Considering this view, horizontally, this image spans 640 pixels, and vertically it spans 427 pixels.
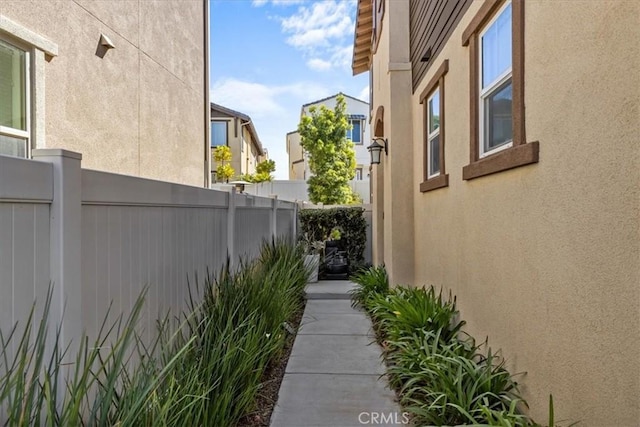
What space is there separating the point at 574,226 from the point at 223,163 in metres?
20.4

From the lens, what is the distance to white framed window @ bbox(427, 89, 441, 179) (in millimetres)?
5617

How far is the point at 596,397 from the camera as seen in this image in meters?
2.16

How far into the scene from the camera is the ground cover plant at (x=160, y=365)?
1.55 m

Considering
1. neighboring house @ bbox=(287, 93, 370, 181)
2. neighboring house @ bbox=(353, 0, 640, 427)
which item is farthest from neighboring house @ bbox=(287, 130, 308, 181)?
neighboring house @ bbox=(353, 0, 640, 427)

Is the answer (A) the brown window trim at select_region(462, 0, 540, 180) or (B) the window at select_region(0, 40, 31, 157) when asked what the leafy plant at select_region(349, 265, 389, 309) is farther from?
(B) the window at select_region(0, 40, 31, 157)

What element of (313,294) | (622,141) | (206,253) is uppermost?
(622,141)

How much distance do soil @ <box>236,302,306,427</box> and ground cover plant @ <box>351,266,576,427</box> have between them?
108 centimetres

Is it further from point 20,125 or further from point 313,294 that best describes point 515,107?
point 313,294

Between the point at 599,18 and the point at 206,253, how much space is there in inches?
126

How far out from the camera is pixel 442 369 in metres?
3.35

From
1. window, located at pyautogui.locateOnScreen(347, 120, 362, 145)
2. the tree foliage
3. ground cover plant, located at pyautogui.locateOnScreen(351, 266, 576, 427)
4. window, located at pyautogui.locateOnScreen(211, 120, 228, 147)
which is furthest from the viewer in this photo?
window, located at pyautogui.locateOnScreen(347, 120, 362, 145)

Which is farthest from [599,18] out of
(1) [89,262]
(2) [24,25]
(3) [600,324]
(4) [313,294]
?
(4) [313,294]

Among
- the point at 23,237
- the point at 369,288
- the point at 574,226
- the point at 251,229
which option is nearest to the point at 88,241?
the point at 23,237

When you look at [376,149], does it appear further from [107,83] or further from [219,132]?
[219,132]
